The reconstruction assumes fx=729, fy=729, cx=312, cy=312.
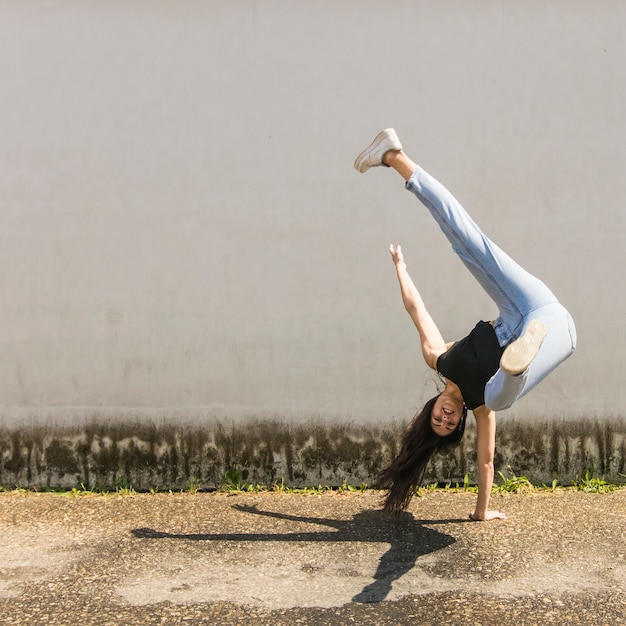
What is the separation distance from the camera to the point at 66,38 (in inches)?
163

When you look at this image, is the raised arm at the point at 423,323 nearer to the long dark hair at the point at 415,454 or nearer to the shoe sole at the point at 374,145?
the long dark hair at the point at 415,454

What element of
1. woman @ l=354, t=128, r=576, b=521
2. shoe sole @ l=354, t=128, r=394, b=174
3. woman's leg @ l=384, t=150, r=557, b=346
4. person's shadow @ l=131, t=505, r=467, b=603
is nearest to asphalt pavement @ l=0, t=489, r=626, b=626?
person's shadow @ l=131, t=505, r=467, b=603

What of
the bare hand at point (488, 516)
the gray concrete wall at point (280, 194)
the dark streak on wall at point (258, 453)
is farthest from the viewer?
the dark streak on wall at point (258, 453)

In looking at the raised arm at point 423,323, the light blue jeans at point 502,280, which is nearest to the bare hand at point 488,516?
the raised arm at point 423,323

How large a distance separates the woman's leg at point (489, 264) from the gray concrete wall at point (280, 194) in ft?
2.69

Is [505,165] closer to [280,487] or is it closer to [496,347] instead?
[496,347]

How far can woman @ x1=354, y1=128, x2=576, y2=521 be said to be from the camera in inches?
127

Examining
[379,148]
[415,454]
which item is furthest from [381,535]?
[379,148]

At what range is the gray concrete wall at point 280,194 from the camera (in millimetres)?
4148

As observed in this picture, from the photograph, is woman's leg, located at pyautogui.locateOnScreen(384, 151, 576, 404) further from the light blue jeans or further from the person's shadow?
the person's shadow

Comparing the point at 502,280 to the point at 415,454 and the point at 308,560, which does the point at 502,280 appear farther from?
the point at 308,560

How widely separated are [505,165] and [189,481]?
104 inches

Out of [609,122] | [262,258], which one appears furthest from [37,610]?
[609,122]

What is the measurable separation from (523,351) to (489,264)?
2.29 feet
